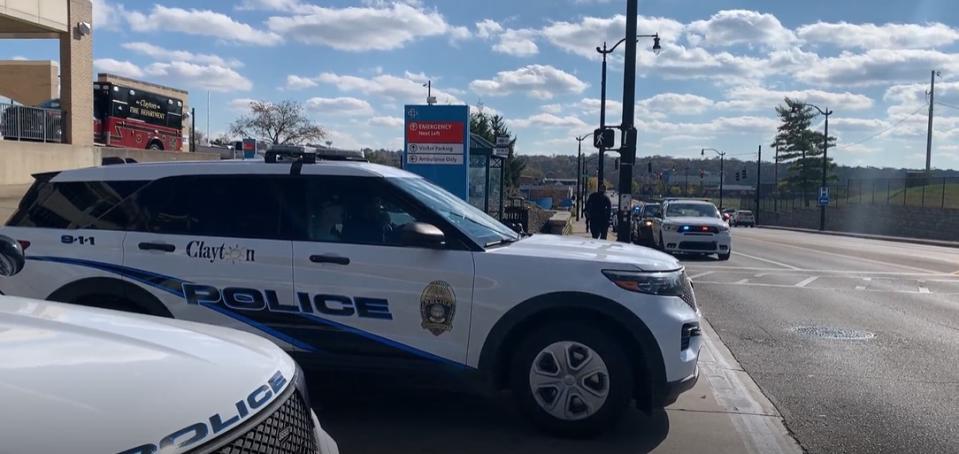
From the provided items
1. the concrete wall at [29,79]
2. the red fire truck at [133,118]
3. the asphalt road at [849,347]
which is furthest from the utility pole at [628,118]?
the concrete wall at [29,79]

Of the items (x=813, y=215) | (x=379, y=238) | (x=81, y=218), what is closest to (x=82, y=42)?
(x=81, y=218)

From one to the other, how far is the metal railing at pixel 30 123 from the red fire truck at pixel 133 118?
5.37 meters

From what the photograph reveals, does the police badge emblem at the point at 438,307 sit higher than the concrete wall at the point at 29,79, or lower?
lower

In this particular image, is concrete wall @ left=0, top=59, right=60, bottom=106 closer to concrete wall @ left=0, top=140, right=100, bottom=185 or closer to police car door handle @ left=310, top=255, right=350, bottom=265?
concrete wall @ left=0, top=140, right=100, bottom=185

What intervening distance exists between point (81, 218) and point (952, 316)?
11.3 metres

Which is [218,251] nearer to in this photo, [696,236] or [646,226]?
[696,236]

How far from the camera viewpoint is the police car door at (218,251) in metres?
5.56

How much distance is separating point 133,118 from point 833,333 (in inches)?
1128

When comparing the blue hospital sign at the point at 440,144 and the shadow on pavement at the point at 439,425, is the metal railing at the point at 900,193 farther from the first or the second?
the shadow on pavement at the point at 439,425

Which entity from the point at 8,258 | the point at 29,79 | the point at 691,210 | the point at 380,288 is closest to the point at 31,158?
the point at 29,79

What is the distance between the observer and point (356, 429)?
552 cm

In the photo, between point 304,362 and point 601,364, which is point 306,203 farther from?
point 601,364

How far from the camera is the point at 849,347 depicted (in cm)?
895

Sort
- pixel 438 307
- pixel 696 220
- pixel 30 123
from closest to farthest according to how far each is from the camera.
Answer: pixel 438 307 → pixel 696 220 → pixel 30 123
